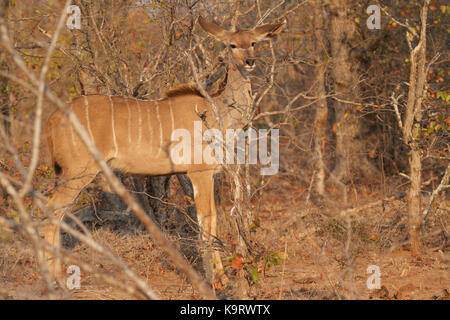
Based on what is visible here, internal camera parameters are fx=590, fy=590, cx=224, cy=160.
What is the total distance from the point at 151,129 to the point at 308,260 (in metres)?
1.61

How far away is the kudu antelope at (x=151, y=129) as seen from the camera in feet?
13.1

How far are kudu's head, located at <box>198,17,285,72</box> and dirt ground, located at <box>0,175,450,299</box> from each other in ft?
3.24

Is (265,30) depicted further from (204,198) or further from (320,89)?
(320,89)

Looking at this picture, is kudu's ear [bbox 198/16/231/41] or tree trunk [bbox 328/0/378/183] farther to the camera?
tree trunk [bbox 328/0/378/183]

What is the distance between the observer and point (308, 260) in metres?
4.67

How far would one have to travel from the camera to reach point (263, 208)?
673 cm

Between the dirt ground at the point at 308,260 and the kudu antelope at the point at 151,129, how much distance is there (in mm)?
355

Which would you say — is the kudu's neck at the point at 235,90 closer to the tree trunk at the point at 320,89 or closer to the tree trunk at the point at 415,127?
the tree trunk at the point at 415,127

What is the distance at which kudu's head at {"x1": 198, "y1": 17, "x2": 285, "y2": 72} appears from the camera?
4352 mm

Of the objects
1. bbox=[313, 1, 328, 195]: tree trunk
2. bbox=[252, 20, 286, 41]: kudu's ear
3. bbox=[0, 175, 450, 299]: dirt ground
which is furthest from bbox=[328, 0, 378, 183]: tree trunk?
bbox=[252, 20, 286, 41]: kudu's ear

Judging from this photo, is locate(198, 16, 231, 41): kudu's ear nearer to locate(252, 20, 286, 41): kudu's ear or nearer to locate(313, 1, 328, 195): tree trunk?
locate(252, 20, 286, 41): kudu's ear

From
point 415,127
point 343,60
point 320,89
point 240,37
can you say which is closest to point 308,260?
point 415,127
